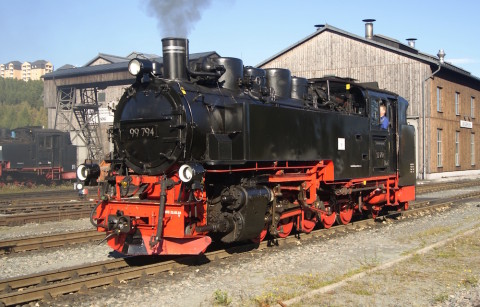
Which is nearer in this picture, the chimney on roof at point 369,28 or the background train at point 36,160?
the background train at point 36,160

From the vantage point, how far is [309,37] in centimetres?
3328

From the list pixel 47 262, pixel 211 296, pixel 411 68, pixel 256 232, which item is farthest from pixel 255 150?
pixel 411 68

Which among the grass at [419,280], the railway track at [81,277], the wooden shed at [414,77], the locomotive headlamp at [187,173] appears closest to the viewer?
the railway track at [81,277]

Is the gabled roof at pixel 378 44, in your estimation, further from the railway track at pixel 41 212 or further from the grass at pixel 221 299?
the grass at pixel 221 299

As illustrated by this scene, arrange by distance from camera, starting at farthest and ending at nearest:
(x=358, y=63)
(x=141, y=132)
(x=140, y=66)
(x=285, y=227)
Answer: (x=358, y=63), (x=285, y=227), (x=141, y=132), (x=140, y=66)

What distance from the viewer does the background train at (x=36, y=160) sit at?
29688mm

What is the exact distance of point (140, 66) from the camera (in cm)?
802

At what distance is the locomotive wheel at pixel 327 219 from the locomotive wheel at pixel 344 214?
340 millimetres

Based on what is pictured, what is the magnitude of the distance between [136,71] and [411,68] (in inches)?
1004

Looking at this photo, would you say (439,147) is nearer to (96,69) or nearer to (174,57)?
(96,69)

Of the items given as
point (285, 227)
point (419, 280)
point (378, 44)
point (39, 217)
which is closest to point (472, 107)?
point (378, 44)

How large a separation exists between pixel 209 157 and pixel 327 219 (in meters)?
4.23

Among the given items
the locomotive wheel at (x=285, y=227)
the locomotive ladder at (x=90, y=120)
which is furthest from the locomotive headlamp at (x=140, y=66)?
the locomotive ladder at (x=90, y=120)

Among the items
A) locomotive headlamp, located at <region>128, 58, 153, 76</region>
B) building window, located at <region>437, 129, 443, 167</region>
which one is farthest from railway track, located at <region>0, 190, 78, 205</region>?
building window, located at <region>437, 129, 443, 167</region>
